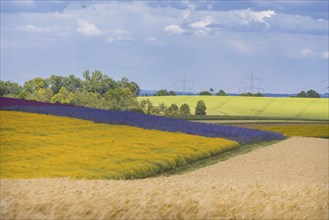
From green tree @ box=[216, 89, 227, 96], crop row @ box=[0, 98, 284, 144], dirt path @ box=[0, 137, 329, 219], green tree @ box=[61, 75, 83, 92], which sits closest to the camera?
dirt path @ box=[0, 137, 329, 219]

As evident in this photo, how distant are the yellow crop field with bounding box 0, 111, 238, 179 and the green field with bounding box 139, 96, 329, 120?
35.3 m

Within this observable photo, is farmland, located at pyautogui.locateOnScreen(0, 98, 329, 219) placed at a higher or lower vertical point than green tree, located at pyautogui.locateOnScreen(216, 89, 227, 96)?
lower

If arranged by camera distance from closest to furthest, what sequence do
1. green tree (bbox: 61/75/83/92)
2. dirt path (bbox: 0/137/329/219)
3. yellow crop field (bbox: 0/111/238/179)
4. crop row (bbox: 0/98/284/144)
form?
dirt path (bbox: 0/137/329/219), yellow crop field (bbox: 0/111/238/179), crop row (bbox: 0/98/284/144), green tree (bbox: 61/75/83/92)

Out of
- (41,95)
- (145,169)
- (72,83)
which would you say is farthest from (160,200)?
(72,83)

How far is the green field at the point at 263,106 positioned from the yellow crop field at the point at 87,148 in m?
35.3

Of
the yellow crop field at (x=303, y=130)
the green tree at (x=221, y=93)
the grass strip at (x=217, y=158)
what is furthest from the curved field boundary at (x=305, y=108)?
the grass strip at (x=217, y=158)

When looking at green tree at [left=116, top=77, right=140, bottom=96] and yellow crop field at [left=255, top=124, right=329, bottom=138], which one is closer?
yellow crop field at [left=255, top=124, right=329, bottom=138]

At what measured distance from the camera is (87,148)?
950 inches

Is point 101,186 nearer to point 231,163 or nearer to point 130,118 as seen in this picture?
point 231,163

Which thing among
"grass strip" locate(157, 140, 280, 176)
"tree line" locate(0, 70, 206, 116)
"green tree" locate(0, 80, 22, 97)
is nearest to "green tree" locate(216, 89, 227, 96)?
"tree line" locate(0, 70, 206, 116)

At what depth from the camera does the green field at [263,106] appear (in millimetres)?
68312

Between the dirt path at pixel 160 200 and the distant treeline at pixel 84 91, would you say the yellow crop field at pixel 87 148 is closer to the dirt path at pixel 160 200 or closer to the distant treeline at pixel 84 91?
the dirt path at pixel 160 200

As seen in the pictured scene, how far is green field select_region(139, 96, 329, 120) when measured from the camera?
6831cm

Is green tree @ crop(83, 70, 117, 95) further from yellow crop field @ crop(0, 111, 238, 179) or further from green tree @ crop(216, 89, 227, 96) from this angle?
green tree @ crop(216, 89, 227, 96)
